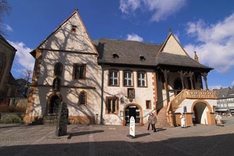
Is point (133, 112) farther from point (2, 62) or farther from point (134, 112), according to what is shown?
point (2, 62)

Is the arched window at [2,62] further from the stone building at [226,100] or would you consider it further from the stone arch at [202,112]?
the stone building at [226,100]

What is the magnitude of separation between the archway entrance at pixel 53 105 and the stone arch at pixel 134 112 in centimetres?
804

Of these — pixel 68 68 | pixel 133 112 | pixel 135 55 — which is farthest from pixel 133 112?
pixel 68 68

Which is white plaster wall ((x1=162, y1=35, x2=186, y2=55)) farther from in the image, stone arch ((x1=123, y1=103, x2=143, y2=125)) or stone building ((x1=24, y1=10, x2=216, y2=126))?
stone arch ((x1=123, y1=103, x2=143, y2=125))

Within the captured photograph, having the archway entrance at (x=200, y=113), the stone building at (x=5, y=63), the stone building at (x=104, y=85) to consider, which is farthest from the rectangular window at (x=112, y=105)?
the stone building at (x=5, y=63)

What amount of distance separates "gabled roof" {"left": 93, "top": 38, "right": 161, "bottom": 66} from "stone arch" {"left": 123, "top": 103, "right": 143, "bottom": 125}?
18.2 feet

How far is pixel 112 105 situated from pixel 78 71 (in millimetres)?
6041

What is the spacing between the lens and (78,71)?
61.9 ft

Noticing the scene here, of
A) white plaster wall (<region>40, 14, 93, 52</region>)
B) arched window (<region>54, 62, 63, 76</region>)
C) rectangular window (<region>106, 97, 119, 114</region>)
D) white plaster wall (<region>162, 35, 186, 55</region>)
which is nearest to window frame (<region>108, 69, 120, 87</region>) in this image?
rectangular window (<region>106, 97, 119, 114</region>)

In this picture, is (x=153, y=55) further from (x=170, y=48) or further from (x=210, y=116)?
(x=210, y=116)

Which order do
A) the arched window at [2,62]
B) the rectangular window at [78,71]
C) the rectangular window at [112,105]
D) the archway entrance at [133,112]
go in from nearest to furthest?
the rectangular window at [112,105] → the rectangular window at [78,71] → the archway entrance at [133,112] → the arched window at [2,62]

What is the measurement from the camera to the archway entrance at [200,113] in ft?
62.1

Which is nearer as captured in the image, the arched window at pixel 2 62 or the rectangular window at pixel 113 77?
the rectangular window at pixel 113 77

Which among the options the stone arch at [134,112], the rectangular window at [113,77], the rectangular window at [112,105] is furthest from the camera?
the rectangular window at [113,77]
